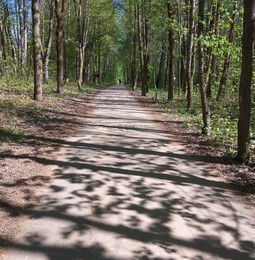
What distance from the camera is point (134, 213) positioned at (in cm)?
545

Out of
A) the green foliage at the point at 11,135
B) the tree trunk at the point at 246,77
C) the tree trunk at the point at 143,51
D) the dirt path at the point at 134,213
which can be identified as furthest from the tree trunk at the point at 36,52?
the tree trunk at the point at 143,51

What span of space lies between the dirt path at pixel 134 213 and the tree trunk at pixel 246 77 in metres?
1.07

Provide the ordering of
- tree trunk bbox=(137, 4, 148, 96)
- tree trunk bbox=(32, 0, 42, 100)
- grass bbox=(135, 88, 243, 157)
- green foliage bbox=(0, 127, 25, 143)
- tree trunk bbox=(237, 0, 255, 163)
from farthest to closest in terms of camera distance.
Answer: tree trunk bbox=(137, 4, 148, 96) < tree trunk bbox=(32, 0, 42, 100) < grass bbox=(135, 88, 243, 157) < green foliage bbox=(0, 127, 25, 143) < tree trunk bbox=(237, 0, 255, 163)

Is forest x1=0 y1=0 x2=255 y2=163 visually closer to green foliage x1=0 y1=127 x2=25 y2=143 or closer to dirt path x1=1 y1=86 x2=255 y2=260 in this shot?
dirt path x1=1 y1=86 x2=255 y2=260

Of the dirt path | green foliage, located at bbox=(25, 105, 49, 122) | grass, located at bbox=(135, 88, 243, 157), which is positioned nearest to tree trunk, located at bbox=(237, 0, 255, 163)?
grass, located at bbox=(135, 88, 243, 157)

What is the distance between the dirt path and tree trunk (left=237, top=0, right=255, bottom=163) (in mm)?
1067

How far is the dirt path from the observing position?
14.5 ft

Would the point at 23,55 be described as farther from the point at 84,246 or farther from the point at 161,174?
the point at 84,246

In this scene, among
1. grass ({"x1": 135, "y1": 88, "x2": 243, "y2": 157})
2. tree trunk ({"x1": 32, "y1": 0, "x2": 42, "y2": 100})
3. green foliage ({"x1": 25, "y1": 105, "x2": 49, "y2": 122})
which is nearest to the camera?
grass ({"x1": 135, "y1": 88, "x2": 243, "y2": 157})

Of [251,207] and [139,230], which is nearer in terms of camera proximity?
[139,230]

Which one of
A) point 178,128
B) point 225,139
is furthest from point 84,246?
point 178,128

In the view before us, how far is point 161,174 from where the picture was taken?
7352 mm

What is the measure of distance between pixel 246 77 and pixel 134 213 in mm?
4299

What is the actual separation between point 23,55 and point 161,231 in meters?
25.4
